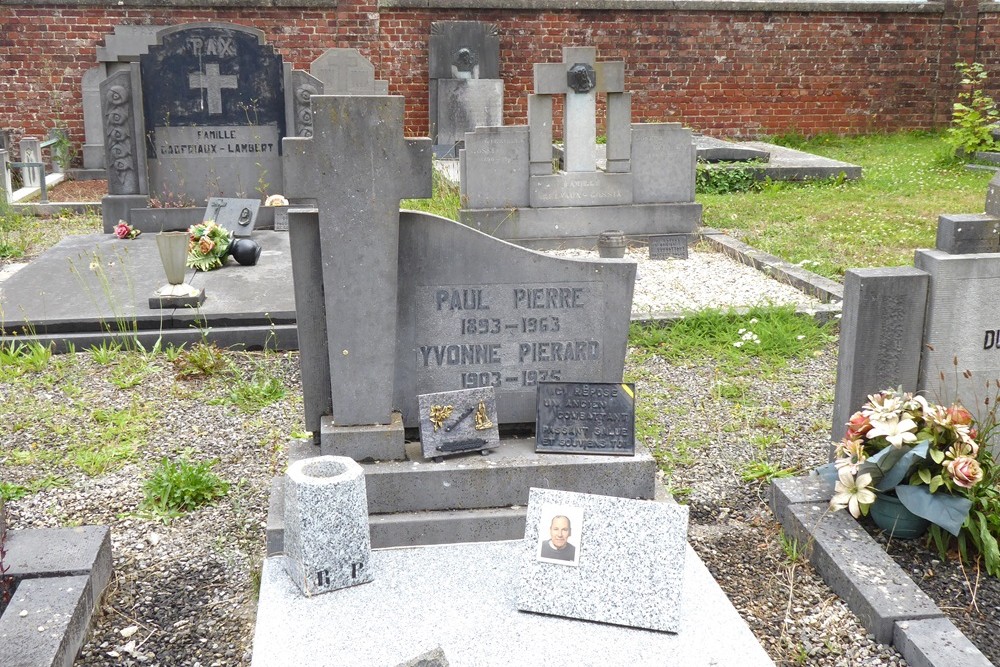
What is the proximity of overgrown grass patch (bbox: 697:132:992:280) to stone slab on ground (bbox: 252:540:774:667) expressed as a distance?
17.2 ft

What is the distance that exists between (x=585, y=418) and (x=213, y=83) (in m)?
6.60

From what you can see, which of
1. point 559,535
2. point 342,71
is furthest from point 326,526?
point 342,71

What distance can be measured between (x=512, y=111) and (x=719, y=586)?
44.2 ft

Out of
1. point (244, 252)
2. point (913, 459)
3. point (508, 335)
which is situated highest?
point (508, 335)

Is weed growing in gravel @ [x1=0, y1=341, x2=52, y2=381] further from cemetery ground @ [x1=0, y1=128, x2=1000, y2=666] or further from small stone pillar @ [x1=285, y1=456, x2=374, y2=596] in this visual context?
small stone pillar @ [x1=285, y1=456, x2=374, y2=596]

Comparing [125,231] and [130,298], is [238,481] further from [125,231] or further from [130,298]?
[125,231]

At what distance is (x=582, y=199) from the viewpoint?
9.09 meters

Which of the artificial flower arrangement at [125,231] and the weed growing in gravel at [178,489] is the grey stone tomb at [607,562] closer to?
the weed growing in gravel at [178,489]

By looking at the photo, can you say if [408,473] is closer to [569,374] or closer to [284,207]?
[569,374]

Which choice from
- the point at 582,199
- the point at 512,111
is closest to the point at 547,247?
the point at 582,199

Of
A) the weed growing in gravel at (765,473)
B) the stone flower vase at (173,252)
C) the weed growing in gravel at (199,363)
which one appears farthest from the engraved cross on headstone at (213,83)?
the weed growing in gravel at (765,473)

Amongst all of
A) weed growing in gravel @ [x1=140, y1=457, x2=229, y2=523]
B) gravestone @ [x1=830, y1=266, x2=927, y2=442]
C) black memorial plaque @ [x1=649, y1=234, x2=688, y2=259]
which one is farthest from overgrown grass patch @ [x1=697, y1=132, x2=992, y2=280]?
weed growing in gravel @ [x1=140, y1=457, x2=229, y2=523]

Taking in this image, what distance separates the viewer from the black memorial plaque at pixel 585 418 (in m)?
3.78

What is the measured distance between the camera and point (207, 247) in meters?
7.33
